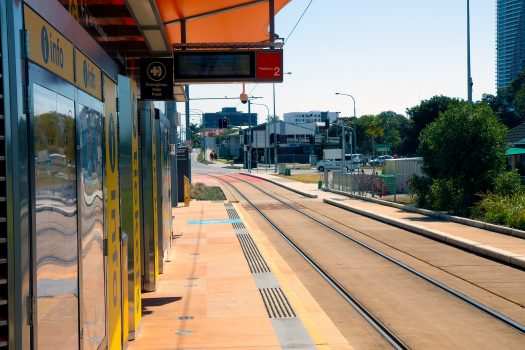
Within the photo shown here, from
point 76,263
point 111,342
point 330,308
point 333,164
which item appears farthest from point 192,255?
point 333,164

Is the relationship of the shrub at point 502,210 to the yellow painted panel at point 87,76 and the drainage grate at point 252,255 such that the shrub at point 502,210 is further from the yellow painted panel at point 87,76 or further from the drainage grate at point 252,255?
the yellow painted panel at point 87,76

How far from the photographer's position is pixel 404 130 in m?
76.6

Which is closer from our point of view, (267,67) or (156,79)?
(156,79)

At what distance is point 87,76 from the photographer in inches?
184

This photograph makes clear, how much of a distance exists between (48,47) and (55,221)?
0.88m

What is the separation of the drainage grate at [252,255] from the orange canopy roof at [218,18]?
4.28 m

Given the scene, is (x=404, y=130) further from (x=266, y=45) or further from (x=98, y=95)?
(x=98, y=95)

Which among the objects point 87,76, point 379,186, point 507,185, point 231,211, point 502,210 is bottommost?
point 231,211

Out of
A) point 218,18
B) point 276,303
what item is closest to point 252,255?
point 276,303

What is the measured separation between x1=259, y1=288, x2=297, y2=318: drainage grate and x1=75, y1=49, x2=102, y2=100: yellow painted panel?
4.83 m

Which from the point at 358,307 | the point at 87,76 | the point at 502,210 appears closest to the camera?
the point at 87,76

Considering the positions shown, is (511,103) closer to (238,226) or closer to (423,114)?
(423,114)

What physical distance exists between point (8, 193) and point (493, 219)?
753 inches

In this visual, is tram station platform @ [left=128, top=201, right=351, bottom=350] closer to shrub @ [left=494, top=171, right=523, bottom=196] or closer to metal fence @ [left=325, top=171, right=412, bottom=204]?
shrub @ [left=494, top=171, right=523, bottom=196]
